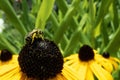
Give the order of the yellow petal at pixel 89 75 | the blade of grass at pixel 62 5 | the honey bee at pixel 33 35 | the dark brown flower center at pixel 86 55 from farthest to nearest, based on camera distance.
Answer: the blade of grass at pixel 62 5, the dark brown flower center at pixel 86 55, the yellow petal at pixel 89 75, the honey bee at pixel 33 35

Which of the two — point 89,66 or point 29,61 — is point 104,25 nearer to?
point 89,66

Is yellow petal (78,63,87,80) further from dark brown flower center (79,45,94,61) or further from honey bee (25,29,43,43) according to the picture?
honey bee (25,29,43,43)

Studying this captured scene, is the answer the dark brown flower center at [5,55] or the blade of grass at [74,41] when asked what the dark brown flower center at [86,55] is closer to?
the blade of grass at [74,41]

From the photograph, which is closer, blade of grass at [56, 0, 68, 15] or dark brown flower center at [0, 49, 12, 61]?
dark brown flower center at [0, 49, 12, 61]

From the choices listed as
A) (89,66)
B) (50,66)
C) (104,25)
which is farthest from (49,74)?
(104,25)

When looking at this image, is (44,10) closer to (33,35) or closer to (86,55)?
(86,55)

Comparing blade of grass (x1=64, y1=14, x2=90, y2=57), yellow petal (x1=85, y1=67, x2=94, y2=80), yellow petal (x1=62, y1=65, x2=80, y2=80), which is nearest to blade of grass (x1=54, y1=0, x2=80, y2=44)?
blade of grass (x1=64, y1=14, x2=90, y2=57)

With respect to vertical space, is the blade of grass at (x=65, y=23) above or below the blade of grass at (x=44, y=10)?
below

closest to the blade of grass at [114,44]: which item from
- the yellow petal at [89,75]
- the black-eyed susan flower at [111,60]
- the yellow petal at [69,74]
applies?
the black-eyed susan flower at [111,60]

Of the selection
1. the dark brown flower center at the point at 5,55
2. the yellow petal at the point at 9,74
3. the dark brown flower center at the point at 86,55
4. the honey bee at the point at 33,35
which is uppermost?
the honey bee at the point at 33,35
